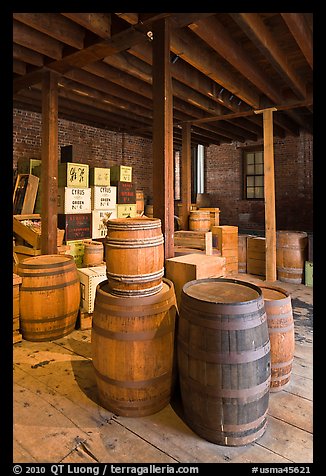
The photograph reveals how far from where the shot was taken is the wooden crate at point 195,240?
210 inches

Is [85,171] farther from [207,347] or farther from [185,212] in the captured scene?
[207,347]

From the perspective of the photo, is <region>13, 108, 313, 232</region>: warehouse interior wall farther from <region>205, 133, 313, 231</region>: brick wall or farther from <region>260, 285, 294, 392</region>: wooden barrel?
<region>260, 285, 294, 392</region>: wooden barrel

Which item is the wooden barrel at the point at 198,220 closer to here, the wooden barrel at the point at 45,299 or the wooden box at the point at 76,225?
the wooden box at the point at 76,225

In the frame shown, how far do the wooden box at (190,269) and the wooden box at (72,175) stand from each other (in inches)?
111

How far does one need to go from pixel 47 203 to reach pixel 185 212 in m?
3.22

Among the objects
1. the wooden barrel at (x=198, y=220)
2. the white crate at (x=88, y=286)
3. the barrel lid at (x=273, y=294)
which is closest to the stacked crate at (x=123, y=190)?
the wooden barrel at (x=198, y=220)

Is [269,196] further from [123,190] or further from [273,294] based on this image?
[273,294]

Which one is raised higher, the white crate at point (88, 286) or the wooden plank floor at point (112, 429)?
the white crate at point (88, 286)

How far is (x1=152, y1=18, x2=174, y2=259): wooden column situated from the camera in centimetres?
311

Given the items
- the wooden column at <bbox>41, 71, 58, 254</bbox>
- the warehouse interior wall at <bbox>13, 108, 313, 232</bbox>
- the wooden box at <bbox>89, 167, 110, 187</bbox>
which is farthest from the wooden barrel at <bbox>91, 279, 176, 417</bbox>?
the warehouse interior wall at <bbox>13, 108, 313, 232</bbox>

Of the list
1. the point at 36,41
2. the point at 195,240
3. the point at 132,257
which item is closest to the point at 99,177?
the point at 195,240

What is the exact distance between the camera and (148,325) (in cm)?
221
